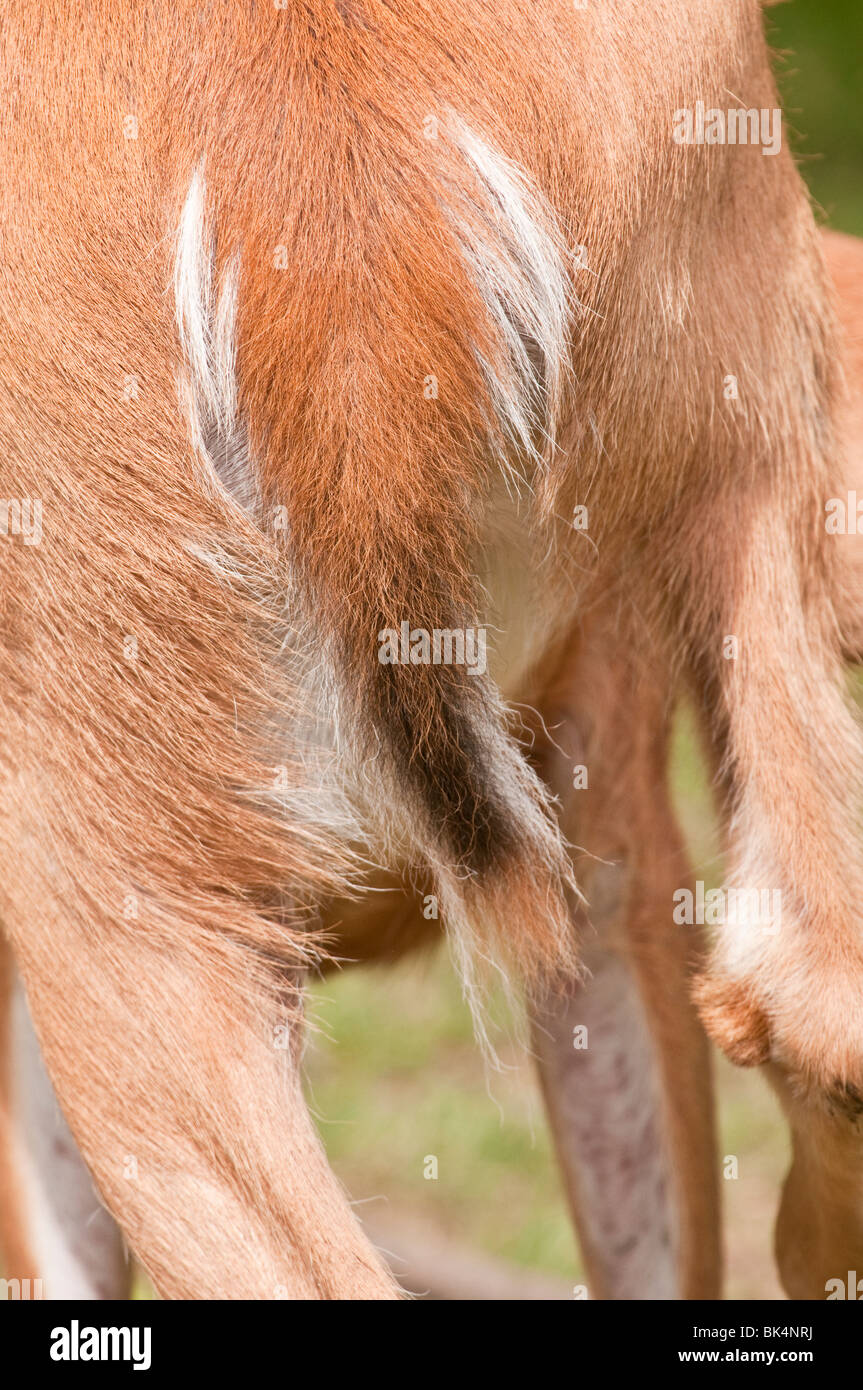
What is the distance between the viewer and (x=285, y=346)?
0.97m

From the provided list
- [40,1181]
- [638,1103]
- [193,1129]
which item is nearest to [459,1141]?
[638,1103]

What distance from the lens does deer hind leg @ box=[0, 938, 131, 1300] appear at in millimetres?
1883

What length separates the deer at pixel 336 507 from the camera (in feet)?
3.18

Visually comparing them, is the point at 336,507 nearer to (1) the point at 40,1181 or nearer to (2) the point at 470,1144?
(1) the point at 40,1181

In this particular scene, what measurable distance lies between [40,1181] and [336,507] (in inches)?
51.0

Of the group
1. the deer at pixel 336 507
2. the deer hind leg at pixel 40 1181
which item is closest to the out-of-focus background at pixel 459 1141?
the deer hind leg at pixel 40 1181

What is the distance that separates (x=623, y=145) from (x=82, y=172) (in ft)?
1.32

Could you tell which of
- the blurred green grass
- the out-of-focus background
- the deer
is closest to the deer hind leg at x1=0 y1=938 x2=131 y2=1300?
the out-of-focus background

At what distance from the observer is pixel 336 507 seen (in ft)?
3.25

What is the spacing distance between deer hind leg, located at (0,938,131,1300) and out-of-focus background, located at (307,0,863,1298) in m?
0.59

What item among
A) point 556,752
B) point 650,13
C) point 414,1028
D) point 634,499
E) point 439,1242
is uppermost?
point 650,13

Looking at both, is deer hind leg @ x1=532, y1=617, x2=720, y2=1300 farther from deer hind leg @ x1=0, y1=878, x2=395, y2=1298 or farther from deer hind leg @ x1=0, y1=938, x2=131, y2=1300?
deer hind leg @ x1=0, y1=878, x2=395, y2=1298
